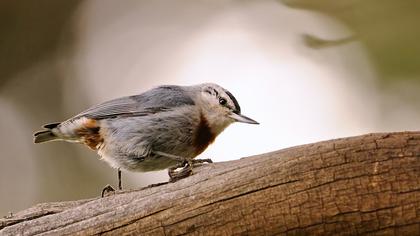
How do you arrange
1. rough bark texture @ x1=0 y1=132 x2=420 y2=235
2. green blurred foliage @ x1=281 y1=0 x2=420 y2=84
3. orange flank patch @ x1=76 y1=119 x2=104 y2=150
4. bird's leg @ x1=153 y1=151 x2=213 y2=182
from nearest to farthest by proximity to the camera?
1. rough bark texture @ x1=0 y1=132 x2=420 y2=235
2. bird's leg @ x1=153 y1=151 x2=213 y2=182
3. green blurred foliage @ x1=281 y1=0 x2=420 y2=84
4. orange flank patch @ x1=76 y1=119 x2=104 y2=150

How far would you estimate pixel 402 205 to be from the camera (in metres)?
2.28

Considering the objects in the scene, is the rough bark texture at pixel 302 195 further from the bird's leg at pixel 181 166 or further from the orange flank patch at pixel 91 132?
the orange flank patch at pixel 91 132

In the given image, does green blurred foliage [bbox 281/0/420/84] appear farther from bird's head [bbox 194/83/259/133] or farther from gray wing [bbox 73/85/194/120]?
gray wing [bbox 73/85/194/120]

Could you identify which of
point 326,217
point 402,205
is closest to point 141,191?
point 326,217

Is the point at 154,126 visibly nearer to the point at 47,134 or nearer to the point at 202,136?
the point at 202,136

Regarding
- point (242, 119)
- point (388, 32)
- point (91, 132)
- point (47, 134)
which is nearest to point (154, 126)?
point (91, 132)

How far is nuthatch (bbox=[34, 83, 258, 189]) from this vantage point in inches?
142

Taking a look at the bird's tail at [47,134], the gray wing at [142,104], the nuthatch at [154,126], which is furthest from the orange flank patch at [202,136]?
the bird's tail at [47,134]

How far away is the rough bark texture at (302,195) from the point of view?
2.29 m

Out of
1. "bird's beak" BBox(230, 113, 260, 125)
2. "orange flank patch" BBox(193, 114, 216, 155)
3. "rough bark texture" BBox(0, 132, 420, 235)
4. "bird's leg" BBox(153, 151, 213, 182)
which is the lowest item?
"rough bark texture" BBox(0, 132, 420, 235)

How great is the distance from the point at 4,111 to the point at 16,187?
550 mm

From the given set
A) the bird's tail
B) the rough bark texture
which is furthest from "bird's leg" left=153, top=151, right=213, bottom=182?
the bird's tail

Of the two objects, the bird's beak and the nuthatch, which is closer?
the nuthatch

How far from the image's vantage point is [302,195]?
7.79 feet
